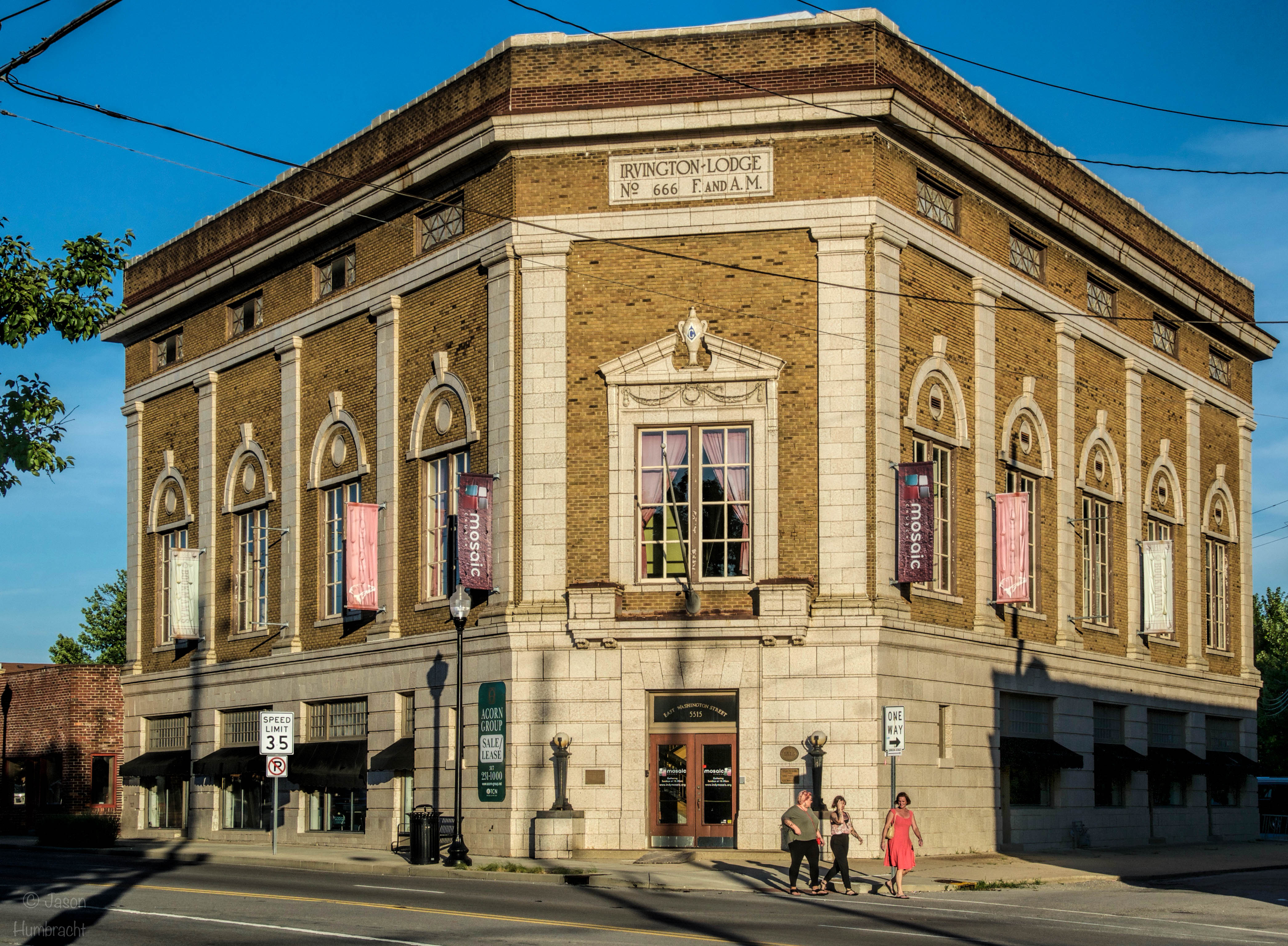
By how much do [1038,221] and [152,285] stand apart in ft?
79.4

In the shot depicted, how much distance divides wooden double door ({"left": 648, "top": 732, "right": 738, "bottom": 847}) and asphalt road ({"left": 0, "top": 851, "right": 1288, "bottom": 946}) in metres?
4.66

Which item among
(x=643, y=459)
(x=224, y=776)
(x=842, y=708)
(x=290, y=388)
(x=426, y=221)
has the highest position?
(x=426, y=221)

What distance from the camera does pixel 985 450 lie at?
1323 inches

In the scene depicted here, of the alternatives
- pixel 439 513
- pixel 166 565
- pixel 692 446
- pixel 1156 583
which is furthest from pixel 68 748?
pixel 1156 583

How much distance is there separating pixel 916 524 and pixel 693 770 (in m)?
6.21

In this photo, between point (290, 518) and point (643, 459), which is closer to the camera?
point (643, 459)

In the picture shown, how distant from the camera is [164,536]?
44.3m

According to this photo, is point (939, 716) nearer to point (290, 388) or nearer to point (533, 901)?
point (533, 901)

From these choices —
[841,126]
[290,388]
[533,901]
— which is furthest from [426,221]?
[533,901]

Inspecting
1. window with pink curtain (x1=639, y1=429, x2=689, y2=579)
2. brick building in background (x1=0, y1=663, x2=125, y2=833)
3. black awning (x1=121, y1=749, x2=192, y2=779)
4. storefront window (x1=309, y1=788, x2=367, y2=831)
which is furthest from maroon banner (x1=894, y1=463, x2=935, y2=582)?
brick building in background (x1=0, y1=663, x2=125, y2=833)

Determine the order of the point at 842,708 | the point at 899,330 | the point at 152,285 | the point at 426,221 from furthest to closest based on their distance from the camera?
1. the point at 152,285
2. the point at 426,221
3. the point at 899,330
4. the point at 842,708

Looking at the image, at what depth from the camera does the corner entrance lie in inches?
1152

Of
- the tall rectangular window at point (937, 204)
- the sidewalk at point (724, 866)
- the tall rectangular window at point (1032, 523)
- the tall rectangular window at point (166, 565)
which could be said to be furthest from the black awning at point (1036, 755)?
the tall rectangular window at point (166, 565)

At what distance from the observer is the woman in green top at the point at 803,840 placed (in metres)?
22.5
